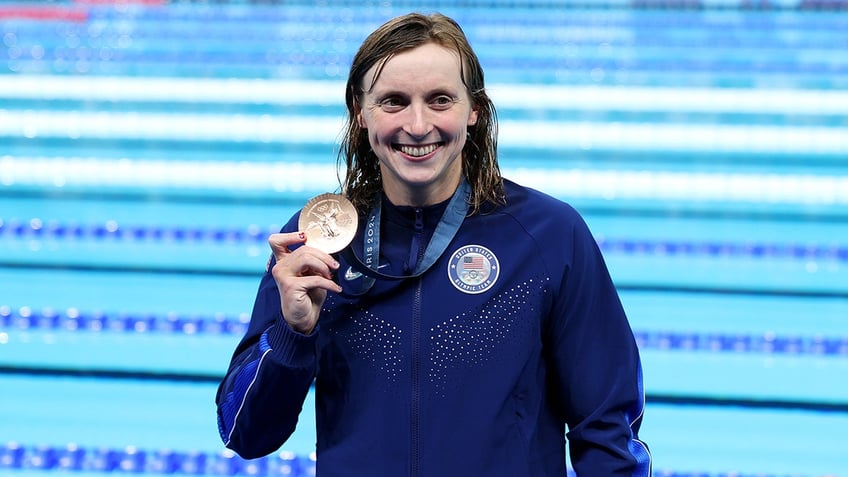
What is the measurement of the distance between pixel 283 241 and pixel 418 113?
0.66ft

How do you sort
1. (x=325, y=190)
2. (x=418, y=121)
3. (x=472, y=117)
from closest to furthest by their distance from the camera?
(x=418, y=121)
(x=472, y=117)
(x=325, y=190)

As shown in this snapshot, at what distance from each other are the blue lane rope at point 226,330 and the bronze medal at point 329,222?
7.14ft

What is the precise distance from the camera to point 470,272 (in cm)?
121

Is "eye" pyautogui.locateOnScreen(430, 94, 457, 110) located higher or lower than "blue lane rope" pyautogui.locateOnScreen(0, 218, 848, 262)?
higher

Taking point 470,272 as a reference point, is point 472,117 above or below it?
above

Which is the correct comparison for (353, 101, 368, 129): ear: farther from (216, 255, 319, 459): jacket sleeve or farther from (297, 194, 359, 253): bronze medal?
(216, 255, 319, 459): jacket sleeve

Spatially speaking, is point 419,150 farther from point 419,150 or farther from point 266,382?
point 266,382

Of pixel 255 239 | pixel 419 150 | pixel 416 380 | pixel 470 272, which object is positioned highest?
pixel 419 150

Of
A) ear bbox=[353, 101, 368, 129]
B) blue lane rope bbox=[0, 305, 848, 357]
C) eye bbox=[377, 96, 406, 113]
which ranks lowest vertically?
blue lane rope bbox=[0, 305, 848, 357]

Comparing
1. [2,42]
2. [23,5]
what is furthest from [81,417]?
[23,5]

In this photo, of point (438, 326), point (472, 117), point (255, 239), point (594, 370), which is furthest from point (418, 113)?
point (255, 239)

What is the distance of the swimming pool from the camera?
302 centimetres

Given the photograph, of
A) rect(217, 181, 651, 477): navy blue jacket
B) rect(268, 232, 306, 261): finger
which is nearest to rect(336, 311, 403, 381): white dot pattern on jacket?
rect(217, 181, 651, 477): navy blue jacket

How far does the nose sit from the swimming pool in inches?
71.1
